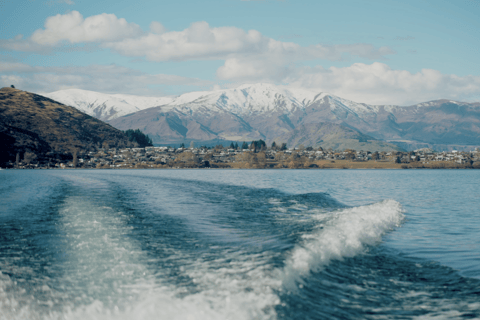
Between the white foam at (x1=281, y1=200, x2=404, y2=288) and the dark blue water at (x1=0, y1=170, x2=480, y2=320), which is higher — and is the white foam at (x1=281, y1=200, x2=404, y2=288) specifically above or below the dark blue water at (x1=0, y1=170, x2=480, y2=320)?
above

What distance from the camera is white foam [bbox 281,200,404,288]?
14469 millimetres

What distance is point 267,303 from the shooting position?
11.2 meters

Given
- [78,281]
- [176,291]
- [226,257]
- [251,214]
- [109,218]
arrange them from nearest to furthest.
Result: 1. [176,291]
2. [78,281]
3. [226,257]
4. [109,218]
5. [251,214]

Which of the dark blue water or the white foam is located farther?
the white foam

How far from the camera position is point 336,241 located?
18906mm

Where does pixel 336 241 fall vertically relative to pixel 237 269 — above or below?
above

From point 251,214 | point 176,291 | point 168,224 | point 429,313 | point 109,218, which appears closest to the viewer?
point 429,313

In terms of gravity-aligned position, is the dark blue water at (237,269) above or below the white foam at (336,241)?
below

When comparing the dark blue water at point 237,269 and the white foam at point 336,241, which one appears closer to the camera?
the dark blue water at point 237,269

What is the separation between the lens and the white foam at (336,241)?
1447 centimetres

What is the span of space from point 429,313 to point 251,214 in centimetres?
2121

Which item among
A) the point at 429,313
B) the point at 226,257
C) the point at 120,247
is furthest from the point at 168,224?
the point at 429,313

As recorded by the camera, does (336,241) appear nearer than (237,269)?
No

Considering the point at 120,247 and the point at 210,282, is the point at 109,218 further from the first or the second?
the point at 210,282
